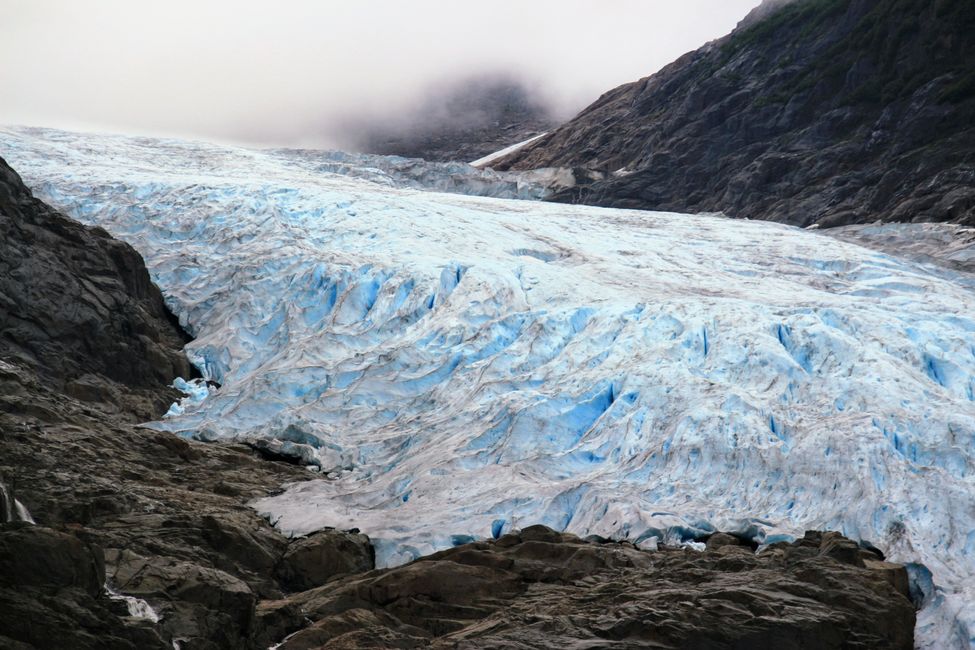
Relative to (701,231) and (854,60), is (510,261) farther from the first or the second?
(854,60)

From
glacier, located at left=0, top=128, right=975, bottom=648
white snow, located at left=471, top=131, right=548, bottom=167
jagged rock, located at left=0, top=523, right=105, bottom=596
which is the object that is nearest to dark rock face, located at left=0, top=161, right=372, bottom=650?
jagged rock, located at left=0, top=523, right=105, bottom=596

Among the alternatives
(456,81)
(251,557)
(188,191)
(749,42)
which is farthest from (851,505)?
(456,81)

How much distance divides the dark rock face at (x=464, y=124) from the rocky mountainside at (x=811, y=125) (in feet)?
A: 58.8

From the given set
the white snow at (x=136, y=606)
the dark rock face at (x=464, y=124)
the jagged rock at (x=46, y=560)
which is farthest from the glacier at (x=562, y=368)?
the dark rock face at (x=464, y=124)

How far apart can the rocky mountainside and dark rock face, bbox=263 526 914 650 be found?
683 inches

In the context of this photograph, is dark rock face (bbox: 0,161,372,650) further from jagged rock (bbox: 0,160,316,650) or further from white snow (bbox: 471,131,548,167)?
white snow (bbox: 471,131,548,167)

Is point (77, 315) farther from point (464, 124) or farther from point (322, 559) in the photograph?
point (464, 124)

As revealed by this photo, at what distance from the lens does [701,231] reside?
2242 centimetres

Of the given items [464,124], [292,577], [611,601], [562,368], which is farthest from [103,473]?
[464,124]

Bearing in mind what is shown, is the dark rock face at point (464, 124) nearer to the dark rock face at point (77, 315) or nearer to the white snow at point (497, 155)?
the white snow at point (497, 155)

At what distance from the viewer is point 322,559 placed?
10.5 metres

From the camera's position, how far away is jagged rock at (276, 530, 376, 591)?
1015cm

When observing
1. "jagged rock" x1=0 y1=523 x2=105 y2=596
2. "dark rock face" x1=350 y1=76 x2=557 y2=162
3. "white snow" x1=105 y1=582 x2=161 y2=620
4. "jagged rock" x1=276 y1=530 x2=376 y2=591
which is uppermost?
"dark rock face" x1=350 y1=76 x2=557 y2=162

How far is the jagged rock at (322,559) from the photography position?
33.3 ft
